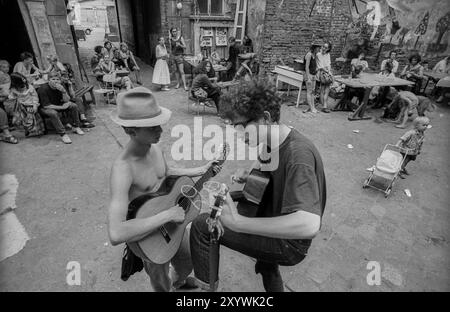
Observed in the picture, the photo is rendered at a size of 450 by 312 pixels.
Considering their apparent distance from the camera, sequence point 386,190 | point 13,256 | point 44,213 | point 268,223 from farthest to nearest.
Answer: point 386,190 < point 44,213 < point 13,256 < point 268,223

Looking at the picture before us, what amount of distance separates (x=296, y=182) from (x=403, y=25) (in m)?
13.3

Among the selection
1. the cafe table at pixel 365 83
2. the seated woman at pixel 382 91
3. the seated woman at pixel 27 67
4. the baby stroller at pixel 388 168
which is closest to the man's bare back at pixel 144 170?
the baby stroller at pixel 388 168

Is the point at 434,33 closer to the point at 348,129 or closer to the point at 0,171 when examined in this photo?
the point at 348,129

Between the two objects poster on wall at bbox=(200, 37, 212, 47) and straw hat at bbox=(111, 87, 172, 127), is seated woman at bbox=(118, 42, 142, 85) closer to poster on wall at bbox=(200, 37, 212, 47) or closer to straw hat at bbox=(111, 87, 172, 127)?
poster on wall at bbox=(200, 37, 212, 47)

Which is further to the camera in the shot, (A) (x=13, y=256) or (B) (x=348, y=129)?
(B) (x=348, y=129)

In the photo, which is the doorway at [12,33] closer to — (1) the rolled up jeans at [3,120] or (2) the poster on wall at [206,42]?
(1) the rolled up jeans at [3,120]

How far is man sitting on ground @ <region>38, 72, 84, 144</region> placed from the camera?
5.64 meters

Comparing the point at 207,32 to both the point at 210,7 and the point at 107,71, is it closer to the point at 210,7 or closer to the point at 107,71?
the point at 210,7

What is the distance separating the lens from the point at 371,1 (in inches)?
427

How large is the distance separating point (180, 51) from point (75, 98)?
5.26 metres

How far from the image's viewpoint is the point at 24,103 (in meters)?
5.54

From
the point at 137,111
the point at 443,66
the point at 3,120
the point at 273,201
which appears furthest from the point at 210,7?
the point at 273,201

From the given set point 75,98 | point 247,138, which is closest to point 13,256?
point 247,138

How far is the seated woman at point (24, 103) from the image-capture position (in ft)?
18.0
